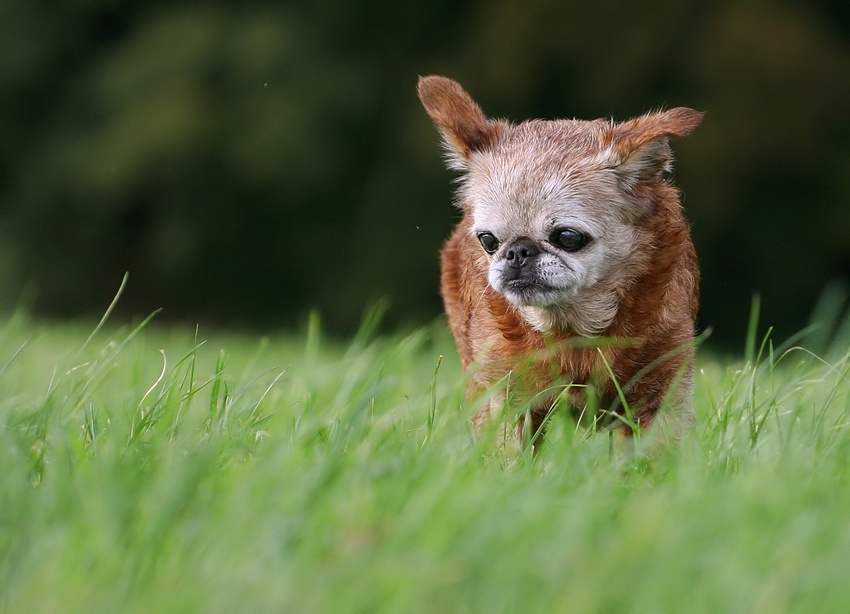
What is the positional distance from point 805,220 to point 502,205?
851 cm

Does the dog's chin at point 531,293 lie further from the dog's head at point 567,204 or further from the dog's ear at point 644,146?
the dog's ear at point 644,146

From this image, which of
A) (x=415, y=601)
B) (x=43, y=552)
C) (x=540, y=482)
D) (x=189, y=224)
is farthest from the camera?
(x=189, y=224)

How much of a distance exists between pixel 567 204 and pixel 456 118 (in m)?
0.65

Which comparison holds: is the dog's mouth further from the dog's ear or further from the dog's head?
the dog's ear

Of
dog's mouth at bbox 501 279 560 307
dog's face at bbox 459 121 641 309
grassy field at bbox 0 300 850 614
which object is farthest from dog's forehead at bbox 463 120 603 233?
grassy field at bbox 0 300 850 614

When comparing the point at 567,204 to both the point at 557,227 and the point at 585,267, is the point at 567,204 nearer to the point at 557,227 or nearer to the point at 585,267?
the point at 557,227

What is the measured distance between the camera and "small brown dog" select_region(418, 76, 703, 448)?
372 cm

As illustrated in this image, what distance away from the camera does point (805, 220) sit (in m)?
11.5

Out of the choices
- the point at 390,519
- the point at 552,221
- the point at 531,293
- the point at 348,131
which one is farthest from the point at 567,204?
the point at 348,131

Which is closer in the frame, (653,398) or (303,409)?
(303,409)

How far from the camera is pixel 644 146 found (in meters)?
3.86

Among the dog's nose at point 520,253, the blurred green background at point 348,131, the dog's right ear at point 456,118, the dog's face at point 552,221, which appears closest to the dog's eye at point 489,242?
the dog's face at point 552,221

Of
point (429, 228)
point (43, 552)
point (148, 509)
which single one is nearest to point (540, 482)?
point (148, 509)

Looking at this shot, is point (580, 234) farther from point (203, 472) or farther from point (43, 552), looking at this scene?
point (43, 552)
